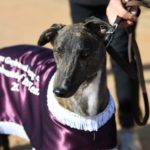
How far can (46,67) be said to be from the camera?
2729mm

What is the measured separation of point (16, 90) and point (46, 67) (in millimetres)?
197

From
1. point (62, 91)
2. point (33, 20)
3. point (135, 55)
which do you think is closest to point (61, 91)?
point (62, 91)

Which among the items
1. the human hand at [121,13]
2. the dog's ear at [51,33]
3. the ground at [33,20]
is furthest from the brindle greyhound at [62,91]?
the ground at [33,20]

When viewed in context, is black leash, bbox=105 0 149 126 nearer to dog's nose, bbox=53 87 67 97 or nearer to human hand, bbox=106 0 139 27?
human hand, bbox=106 0 139 27

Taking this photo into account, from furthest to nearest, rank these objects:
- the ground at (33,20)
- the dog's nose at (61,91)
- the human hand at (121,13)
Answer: the ground at (33,20), the human hand at (121,13), the dog's nose at (61,91)

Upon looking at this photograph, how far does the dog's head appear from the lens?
2295 mm

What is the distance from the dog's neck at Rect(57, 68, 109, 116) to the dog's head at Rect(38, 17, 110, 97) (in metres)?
0.07

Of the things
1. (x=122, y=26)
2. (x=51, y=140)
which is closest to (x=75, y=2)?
(x=122, y=26)

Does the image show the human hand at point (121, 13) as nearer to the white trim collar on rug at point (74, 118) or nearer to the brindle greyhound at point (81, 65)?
the brindle greyhound at point (81, 65)

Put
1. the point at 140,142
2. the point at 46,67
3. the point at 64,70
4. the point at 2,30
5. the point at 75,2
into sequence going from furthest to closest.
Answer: the point at 2,30 < the point at 140,142 < the point at 75,2 < the point at 46,67 < the point at 64,70

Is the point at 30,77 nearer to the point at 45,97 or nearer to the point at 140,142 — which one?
the point at 45,97

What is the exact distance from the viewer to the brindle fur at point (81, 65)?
2.30 m


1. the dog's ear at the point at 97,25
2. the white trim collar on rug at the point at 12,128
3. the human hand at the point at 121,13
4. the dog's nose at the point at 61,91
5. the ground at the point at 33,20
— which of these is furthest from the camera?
the ground at the point at 33,20

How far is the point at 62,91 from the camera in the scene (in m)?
2.26
